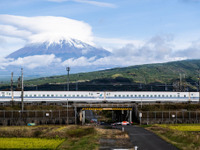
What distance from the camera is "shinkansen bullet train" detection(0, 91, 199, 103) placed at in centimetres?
8944

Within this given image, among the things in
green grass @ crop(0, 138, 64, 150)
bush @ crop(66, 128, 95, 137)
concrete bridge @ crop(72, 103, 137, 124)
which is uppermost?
concrete bridge @ crop(72, 103, 137, 124)

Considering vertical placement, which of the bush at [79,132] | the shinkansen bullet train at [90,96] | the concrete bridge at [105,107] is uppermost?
the shinkansen bullet train at [90,96]

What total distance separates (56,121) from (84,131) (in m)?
19.6

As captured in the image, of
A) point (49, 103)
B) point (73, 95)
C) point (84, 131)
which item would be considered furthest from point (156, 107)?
point (84, 131)

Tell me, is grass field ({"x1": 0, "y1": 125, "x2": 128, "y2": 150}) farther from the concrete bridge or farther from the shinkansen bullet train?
the shinkansen bullet train

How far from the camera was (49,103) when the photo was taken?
88.4m

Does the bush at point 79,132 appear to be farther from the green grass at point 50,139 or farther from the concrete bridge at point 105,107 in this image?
the concrete bridge at point 105,107

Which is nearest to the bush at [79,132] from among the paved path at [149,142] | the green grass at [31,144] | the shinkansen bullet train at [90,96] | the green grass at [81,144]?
the green grass at [81,144]

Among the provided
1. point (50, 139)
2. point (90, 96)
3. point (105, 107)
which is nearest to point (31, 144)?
point (50, 139)

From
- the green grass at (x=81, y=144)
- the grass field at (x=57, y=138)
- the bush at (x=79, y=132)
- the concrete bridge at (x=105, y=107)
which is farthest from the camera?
the concrete bridge at (x=105, y=107)

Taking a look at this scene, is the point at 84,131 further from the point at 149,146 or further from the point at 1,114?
the point at 1,114

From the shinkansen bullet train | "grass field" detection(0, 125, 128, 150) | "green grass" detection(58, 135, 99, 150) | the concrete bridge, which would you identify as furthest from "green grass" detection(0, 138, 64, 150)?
the shinkansen bullet train

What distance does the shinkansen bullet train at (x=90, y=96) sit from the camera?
8944 cm

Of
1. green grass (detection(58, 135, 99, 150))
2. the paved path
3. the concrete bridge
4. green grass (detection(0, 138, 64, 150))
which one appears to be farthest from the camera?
the concrete bridge
